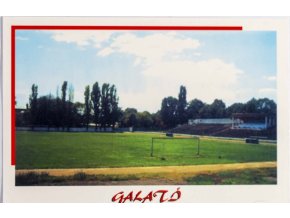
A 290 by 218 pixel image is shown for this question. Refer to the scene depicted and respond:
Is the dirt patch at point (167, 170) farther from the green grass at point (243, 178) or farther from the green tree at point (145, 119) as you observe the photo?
the green tree at point (145, 119)

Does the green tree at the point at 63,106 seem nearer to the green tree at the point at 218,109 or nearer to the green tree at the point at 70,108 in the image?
the green tree at the point at 70,108

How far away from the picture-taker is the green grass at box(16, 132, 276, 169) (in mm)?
4824

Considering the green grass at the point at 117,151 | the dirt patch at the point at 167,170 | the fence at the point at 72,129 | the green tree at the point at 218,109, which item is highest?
the green tree at the point at 218,109

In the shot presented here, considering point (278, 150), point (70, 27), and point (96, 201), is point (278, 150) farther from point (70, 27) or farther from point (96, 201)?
point (70, 27)

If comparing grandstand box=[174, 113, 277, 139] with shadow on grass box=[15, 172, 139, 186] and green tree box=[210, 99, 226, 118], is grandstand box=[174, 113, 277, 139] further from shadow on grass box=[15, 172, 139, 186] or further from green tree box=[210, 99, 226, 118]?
shadow on grass box=[15, 172, 139, 186]

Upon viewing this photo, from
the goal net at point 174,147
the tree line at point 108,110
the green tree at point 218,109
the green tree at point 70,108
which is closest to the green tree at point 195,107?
the tree line at point 108,110

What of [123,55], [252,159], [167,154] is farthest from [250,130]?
[123,55]

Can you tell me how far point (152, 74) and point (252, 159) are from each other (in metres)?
1.13

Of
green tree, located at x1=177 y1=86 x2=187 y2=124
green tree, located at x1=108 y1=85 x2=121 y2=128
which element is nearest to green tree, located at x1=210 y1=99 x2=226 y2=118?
green tree, located at x1=177 y1=86 x2=187 y2=124

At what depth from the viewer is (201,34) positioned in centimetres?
483

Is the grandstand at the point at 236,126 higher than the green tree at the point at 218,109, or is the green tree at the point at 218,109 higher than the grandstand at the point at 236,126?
the green tree at the point at 218,109

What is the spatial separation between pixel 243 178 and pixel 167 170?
656 millimetres

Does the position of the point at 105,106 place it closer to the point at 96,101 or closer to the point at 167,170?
the point at 96,101

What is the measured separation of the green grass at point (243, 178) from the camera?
486cm
